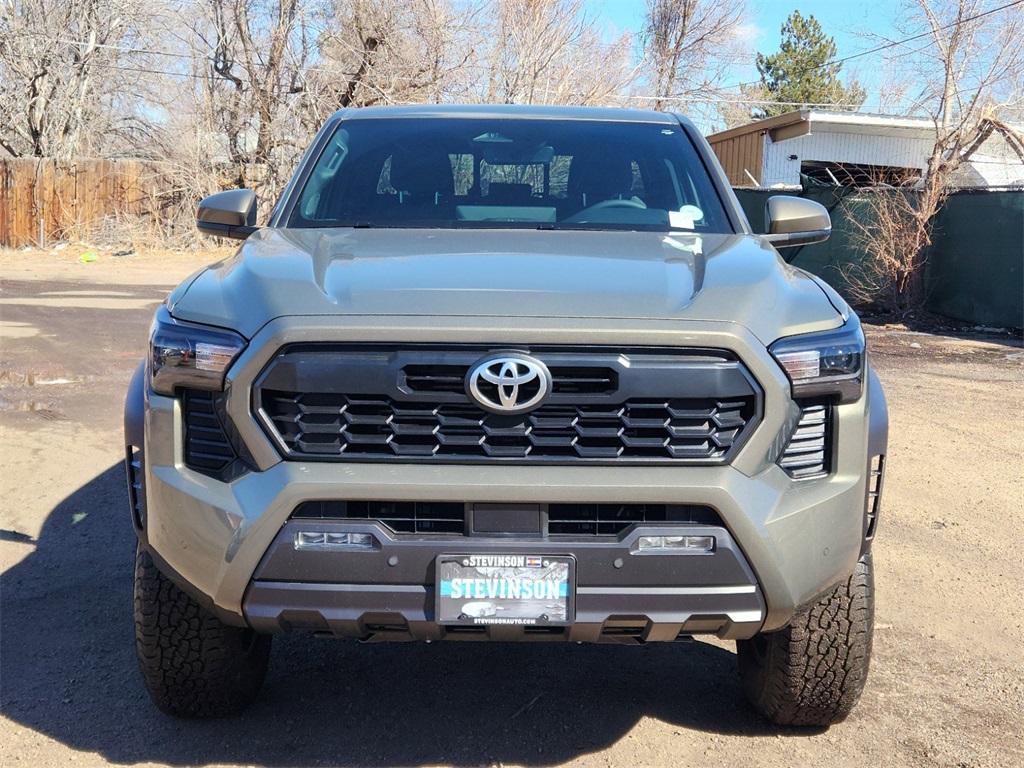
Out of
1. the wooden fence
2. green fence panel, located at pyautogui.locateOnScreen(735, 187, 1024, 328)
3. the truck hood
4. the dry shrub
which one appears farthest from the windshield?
the wooden fence

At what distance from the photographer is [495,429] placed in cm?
274

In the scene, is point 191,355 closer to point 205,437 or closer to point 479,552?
point 205,437

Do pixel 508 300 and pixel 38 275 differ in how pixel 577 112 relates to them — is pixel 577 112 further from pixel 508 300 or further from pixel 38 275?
pixel 38 275

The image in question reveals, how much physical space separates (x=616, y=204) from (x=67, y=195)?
88.0 ft

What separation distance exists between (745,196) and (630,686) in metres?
17.5

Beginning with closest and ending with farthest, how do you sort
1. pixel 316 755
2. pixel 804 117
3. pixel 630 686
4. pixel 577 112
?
pixel 316 755 → pixel 630 686 → pixel 577 112 → pixel 804 117

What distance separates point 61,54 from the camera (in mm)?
31078

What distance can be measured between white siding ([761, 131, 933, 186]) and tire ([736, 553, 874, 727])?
80.9 feet

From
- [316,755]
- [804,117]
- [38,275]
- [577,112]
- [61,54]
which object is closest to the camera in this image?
[316,755]

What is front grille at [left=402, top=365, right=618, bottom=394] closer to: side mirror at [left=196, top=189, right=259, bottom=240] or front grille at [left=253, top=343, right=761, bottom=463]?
front grille at [left=253, top=343, right=761, bottom=463]

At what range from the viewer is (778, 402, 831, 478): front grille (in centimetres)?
278

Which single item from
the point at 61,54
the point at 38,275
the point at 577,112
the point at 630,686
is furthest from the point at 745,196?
the point at 61,54

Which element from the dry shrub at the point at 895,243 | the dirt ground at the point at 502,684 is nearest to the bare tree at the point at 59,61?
the dry shrub at the point at 895,243

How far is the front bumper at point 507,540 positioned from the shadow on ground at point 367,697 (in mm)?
698
